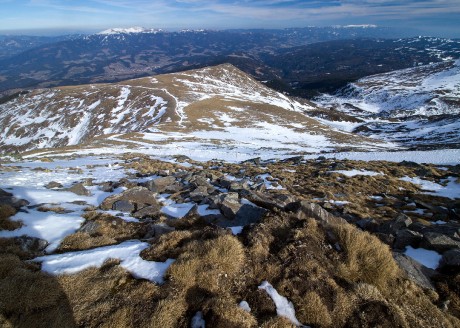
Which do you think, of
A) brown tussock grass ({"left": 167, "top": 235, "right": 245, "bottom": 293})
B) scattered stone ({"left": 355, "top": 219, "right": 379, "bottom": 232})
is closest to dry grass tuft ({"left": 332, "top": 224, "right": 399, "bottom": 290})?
brown tussock grass ({"left": 167, "top": 235, "right": 245, "bottom": 293})

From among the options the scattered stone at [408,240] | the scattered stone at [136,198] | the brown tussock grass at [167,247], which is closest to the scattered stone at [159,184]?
the scattered stone at [136,198]

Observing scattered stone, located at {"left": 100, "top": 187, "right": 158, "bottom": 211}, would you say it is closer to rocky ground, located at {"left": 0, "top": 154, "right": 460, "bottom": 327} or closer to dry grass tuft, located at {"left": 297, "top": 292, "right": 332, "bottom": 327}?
rocky ground, located at {"left": 0, "top": 154, "right": 460, "bottom": 327}

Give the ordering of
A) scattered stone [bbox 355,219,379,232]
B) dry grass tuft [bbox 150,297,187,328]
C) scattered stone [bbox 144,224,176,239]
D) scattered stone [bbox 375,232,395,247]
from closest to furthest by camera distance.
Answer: dry grass tuft [bbox 150,297,187,328] < scattered stone [bbox 375,232,395,247] < scattered stone [bbox 144,224,176,239] < scattered stone [bbox 355,219,379,232]

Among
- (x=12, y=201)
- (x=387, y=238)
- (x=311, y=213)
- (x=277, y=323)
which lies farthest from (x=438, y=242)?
(x=12, y=201)

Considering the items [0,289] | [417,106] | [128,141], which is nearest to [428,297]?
[0,289]

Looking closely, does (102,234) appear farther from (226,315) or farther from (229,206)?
(226,315)

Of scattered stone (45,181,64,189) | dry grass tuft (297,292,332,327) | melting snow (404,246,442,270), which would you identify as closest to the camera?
dry grass tuft (297,292,332,327)

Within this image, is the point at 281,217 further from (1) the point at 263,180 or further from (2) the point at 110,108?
(2) the point at 110,108

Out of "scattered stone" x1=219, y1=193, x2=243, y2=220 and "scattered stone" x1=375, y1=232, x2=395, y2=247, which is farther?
"scattered stone" x1=219, y1=193, x2=243, y2=220
